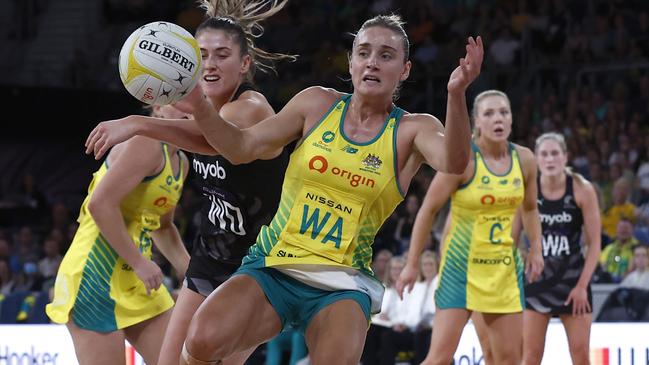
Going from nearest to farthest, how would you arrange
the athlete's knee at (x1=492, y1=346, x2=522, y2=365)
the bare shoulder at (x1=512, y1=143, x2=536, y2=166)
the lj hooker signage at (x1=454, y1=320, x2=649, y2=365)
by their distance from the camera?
the athlete's knee at (x1=492, y1=346, x2=522, y2=365) → the bare shoulder at (x1=512, y1=143, x2=536, y2=166) → the lj hooker signage at (x1=454, y1=320, x2=649, y2=365)

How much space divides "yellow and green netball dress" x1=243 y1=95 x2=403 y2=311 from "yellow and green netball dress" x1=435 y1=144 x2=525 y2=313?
265 centimetres

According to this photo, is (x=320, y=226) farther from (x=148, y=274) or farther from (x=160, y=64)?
(x=148, y=274)

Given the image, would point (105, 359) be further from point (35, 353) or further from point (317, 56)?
point (317, 56)

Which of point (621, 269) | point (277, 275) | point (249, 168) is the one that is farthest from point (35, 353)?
point (621, 269)

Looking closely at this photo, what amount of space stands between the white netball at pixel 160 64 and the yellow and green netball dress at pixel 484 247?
3237 mm

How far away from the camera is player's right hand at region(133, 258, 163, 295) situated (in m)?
4.92

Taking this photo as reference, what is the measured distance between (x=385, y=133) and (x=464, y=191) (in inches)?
105

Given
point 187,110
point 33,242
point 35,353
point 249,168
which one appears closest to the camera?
point 187,110

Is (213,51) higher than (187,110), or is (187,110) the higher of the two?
(213,51)

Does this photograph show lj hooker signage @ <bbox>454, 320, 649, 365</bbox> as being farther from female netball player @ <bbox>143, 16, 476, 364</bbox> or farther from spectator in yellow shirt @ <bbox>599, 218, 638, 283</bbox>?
female netball player @ <bbox>143, 16, 476, 364</bbox>

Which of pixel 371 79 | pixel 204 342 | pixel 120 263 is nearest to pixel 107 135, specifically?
pixel 204 342

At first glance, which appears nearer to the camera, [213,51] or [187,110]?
[187,110]

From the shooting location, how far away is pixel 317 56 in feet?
51.7

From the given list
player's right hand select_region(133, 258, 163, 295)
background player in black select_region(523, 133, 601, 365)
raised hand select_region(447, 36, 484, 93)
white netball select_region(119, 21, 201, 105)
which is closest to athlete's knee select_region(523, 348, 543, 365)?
background player in black select_region(523, 133, 601, 365)
